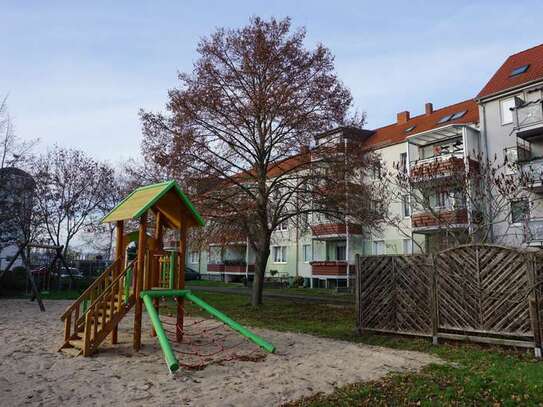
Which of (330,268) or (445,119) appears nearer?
(445,119)

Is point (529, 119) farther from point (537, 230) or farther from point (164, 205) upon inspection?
point (164, 205)

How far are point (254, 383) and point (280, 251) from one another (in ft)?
109

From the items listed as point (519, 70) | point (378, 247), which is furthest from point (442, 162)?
point (378, 247)

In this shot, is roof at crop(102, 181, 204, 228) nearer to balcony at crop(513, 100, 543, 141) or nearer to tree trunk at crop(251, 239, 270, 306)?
tree trunk at crop(251, 239, 270, 306)

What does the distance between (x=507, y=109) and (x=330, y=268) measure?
602 inches

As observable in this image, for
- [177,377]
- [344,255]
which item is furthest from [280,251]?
[177,377]

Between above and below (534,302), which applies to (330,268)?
above

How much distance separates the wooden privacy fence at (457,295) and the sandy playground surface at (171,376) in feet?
4.42

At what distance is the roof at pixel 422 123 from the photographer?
29.0 meters

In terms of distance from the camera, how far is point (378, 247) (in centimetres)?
3234

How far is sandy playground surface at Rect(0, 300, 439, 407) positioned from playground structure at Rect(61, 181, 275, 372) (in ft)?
1.52

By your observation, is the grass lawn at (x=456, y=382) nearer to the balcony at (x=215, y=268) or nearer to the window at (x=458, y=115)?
the window at (x=458, y=115)

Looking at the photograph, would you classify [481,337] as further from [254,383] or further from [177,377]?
[177,377]

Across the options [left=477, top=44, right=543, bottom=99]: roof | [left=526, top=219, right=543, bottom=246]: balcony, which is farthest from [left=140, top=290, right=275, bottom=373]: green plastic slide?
[left=477, top=44, right=543, bottom=99]: roof
